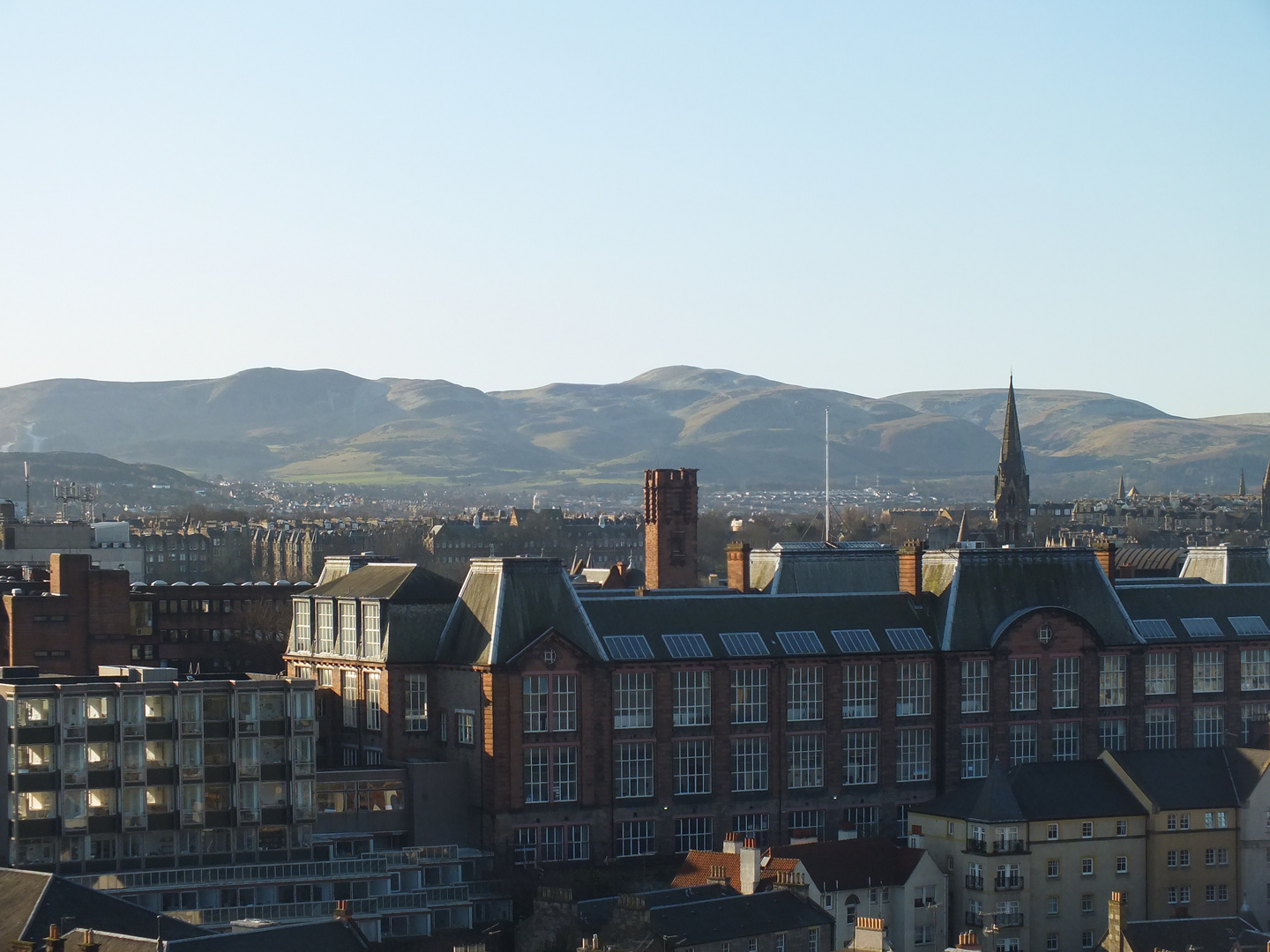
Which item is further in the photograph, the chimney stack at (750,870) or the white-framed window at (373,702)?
the white-framed window at (373,702)

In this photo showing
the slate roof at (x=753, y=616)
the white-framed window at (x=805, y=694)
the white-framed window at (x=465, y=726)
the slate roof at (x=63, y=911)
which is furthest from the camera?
the white-framed window at (x=805, y=694)

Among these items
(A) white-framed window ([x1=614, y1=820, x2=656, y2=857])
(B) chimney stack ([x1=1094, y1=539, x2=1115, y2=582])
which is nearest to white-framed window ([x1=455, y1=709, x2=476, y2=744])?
(A) white-framed window ([x1=614, y1=820, x2=656, y2=857])

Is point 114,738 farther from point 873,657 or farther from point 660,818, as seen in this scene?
point 873,657

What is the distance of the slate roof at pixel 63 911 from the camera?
253 feet

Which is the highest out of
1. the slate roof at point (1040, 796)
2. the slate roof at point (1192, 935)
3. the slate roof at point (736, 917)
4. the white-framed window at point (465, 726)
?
the white-framed window at point (465, 726)

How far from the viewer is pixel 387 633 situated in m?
113

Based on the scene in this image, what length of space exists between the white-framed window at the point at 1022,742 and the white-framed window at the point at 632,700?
21448 mm

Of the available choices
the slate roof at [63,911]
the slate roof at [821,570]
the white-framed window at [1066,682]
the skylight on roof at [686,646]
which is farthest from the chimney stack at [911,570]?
the slate roof at [63,911]

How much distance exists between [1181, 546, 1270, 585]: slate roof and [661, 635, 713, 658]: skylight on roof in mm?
37948

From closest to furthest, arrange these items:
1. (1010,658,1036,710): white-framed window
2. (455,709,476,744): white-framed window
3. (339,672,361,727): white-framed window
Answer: (455,709,476,744): white-framed window < (339,672,361,727): white-framed window < (1010,658,1036,710): white-framed window

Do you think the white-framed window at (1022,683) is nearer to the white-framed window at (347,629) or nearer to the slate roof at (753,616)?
the slate roof at (753,616)

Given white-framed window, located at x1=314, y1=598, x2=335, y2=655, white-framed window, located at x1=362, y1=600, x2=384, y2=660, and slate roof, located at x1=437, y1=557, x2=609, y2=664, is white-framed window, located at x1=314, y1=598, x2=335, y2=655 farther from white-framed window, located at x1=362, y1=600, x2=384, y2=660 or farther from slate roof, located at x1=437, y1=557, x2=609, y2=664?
slate roof, located at x1=437, y1=557, x2=609, y2=664

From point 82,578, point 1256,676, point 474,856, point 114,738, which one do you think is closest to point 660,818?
point 474,856

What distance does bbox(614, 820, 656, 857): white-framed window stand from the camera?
4402 inches
